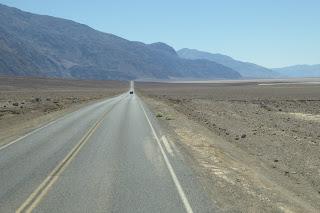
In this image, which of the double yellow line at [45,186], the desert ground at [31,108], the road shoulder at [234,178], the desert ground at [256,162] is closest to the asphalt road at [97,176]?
the double yellow line at [45,186]

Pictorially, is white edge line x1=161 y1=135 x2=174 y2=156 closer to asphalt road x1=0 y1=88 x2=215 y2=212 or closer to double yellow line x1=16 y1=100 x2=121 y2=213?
asphalt road x1=0 y1=88 x2=215 y2=212

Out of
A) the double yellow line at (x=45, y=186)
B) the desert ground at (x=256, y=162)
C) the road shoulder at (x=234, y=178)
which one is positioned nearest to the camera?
the double yellow line at (x=45, y=186)

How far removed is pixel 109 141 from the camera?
75.4ft

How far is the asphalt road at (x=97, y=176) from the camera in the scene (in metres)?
11.3

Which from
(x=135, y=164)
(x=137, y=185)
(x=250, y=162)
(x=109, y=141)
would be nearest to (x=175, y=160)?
(x=135, y=164)

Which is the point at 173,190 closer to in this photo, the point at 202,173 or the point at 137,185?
the point at 137,185

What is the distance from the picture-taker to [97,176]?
48.1 feet

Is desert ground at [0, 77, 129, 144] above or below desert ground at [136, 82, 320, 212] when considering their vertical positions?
below

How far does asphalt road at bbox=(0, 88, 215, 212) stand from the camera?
11.3 metres

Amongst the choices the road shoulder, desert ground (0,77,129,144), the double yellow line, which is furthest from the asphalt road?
desert ground (0,77,129,144)

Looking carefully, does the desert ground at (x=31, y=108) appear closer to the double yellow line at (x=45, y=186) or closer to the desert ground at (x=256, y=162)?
the double yellow line at (x=45, y=186)

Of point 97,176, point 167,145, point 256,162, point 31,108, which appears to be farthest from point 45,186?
point 31,108

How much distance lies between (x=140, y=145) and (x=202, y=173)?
20.9 ft

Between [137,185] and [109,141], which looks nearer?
[137,185]
